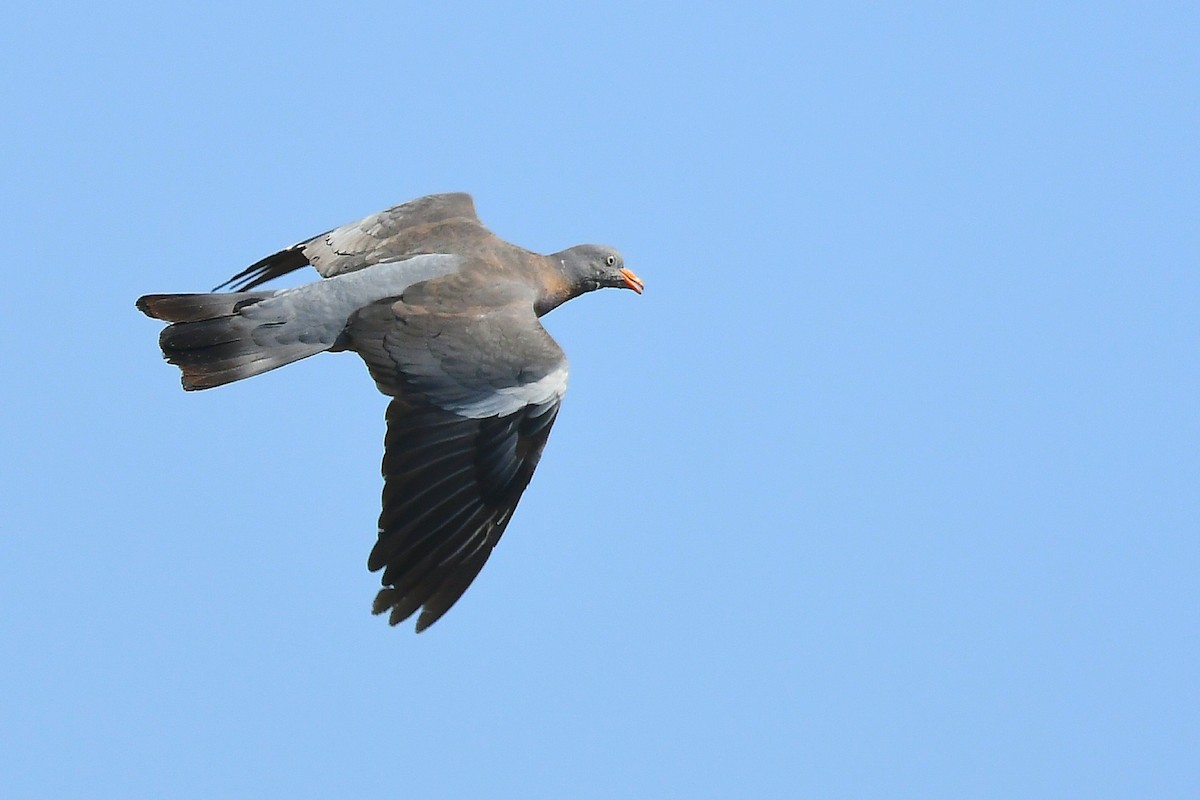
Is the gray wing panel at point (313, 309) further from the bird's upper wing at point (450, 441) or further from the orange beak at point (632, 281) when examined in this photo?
the orange beak at point (632, 281)

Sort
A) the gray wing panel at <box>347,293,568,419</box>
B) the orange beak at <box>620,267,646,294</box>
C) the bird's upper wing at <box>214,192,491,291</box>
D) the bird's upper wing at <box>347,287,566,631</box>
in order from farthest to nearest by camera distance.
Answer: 1. the orange beak at <box>620,267,646,294</box>
2. the bird's upper wing at <box>214,192,491,291</box>
3. the gray wing panel at <box>347,293,568,419</box>
4. the bird's upper wing at <box>347,287,566,631</box>

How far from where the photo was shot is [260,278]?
12852 mm

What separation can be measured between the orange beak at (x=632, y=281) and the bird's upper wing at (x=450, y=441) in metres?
2.15

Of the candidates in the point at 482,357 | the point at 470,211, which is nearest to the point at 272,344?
the point at 482,357

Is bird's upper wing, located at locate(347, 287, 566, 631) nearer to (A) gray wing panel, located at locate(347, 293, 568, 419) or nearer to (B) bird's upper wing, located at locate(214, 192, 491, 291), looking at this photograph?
(A) gray wing panel, located at locate(347, 293, 568, 419)

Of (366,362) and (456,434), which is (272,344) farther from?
(456,434)

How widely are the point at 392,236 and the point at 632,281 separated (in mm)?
1832

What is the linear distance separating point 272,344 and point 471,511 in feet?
5.52

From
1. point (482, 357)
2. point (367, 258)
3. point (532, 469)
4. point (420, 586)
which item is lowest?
point (420, 586)

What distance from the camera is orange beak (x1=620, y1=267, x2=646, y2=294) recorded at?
41.5 feet

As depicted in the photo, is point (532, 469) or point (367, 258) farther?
point (367, 258)

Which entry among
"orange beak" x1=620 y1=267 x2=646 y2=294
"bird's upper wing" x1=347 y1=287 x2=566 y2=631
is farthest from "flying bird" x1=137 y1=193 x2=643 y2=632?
"orange beak" x1=620 y1=267 x2=646 y2=294

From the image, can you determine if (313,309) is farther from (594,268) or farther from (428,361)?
(594,268)

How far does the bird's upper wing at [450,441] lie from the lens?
32.9 ft
